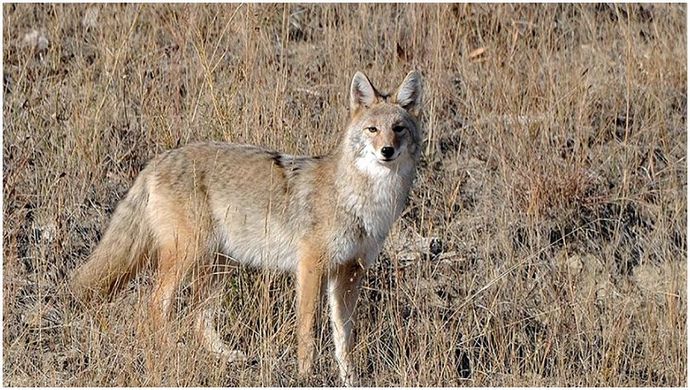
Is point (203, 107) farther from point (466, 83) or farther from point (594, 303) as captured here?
point (594, 303)

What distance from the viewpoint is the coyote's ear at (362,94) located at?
6.66 metres

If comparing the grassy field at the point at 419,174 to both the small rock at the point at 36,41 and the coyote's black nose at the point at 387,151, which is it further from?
the coyote's black nose at the point at 387,151

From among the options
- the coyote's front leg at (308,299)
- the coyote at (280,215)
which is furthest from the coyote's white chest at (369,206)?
the coyote's front leg at (308,299)

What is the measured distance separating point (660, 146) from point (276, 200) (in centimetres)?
387

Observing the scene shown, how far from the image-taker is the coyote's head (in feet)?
21.0

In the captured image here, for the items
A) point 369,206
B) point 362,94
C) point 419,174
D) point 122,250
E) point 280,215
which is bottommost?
point 122,250

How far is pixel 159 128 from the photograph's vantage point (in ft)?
27.7

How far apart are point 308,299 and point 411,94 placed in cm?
129

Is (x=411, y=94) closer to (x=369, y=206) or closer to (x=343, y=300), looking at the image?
(x=369, y=206)

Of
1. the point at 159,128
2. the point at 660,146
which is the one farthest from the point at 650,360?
the point at 159,128

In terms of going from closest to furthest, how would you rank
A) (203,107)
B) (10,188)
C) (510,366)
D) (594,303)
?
(510,366), (594,303), (10,188), (203,107)

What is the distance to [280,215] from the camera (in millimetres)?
6777

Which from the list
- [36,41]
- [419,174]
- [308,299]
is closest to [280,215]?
[308,299]

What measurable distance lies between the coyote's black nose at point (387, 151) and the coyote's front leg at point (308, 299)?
683 millimetres
